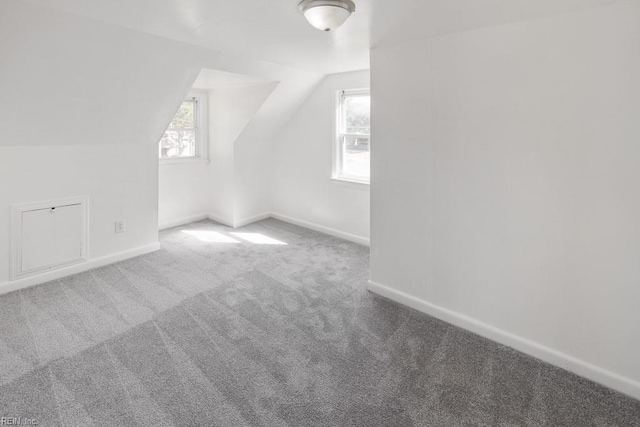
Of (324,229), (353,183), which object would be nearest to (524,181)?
(353,183)

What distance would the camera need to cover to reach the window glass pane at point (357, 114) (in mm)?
4340

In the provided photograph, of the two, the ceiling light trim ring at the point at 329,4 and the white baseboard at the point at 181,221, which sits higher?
the ceiling light trim ring at the point at 329,4

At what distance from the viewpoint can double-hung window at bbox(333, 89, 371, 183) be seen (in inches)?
172

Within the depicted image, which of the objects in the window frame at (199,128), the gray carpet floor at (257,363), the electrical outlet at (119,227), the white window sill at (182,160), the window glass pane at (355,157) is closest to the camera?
the gray carpet floor at (257,363)

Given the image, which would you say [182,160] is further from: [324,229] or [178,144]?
[324,229]

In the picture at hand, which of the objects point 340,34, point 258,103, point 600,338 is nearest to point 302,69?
point 258,103

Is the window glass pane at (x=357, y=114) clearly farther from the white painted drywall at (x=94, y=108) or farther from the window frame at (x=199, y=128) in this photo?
the window frame at (x=199, y=128)

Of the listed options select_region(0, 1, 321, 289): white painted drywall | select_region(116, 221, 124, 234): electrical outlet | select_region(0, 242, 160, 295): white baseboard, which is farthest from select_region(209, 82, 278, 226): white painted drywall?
select_region(116, 221, 124, 234): electrical outlet

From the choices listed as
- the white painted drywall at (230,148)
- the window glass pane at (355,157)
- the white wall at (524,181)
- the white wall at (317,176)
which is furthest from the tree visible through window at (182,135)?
the white wall at (524,181)

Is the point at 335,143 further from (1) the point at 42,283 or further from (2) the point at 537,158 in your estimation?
(1) the point at 42,283

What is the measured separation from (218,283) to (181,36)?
202 cm

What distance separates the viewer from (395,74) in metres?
2.71

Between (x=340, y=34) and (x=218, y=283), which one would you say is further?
(x=218, y=283)

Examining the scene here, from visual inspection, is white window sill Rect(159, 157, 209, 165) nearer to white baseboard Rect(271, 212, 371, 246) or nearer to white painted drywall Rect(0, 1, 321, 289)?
white painted drywall Rect(0, 1, 321, 289)
